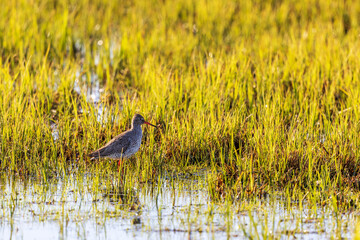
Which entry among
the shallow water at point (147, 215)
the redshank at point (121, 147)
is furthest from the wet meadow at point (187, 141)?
the redshank at point (121, 147)

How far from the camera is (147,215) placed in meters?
5.11

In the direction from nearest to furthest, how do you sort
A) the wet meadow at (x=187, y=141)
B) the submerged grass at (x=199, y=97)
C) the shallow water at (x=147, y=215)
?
the shallow water at (x=147, y=215) < the wet meadow at (x=187, y=141) < the submerged grass at (x=199, y=97)

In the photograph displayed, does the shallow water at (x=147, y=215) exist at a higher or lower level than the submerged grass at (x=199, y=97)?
lower

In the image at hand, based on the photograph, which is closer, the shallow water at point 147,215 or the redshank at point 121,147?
the shallow water at point 147,215

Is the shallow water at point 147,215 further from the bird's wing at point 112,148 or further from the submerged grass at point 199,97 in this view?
the bird's wing at point 112,148

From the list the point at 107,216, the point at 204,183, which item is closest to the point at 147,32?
the point at 204,183

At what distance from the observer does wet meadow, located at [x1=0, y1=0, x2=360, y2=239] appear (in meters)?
4.97

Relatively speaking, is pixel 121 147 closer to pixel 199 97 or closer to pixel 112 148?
pixel 112 148

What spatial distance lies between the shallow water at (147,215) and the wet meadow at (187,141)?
2cm

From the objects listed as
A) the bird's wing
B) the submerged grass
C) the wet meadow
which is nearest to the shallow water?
the wet meadow

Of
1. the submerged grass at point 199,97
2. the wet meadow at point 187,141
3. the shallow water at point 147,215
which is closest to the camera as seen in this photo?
the shallow water at point 147,215

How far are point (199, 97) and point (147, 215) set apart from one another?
297 cm

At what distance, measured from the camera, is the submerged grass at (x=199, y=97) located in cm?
613

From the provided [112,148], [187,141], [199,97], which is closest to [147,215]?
[112,148]
